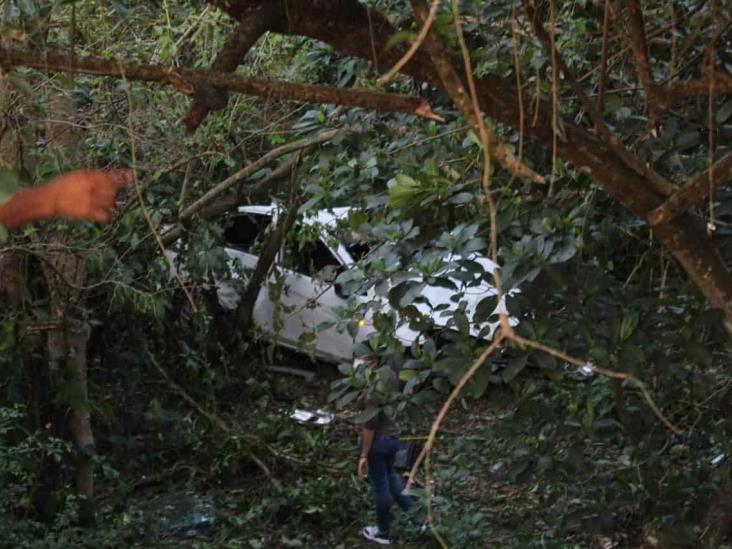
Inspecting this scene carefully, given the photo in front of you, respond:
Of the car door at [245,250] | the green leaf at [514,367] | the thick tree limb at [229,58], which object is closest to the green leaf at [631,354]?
the green leaf at [514,367]

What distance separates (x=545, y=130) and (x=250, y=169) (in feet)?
11.9

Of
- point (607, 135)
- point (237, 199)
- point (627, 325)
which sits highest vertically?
point (607, 135)

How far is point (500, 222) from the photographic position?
4.65m

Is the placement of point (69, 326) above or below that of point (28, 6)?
below

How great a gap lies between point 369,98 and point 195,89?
0.56 meters

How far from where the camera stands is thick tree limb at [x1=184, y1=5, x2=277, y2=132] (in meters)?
3.73

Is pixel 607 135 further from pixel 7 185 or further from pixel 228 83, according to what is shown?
pixel 7 185

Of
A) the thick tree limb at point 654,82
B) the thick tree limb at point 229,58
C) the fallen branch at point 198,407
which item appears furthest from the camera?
the fallen branch at point 198,407

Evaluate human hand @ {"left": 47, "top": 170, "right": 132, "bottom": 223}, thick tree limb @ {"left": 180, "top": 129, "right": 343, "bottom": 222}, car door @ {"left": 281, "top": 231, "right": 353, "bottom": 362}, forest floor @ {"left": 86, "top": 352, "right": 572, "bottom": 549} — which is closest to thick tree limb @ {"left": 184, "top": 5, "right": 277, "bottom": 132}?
human hand @ {"left": 47, "top": 170, "right": 132, "bottom": 223}

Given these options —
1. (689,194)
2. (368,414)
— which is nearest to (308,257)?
(368,414)

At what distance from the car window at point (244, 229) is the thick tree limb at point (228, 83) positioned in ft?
16.7

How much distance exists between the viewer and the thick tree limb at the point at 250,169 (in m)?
6.64

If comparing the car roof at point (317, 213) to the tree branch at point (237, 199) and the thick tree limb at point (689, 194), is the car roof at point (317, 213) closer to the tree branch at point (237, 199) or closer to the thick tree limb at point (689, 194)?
the tree branch at point (237, 199)

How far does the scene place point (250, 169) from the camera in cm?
720
